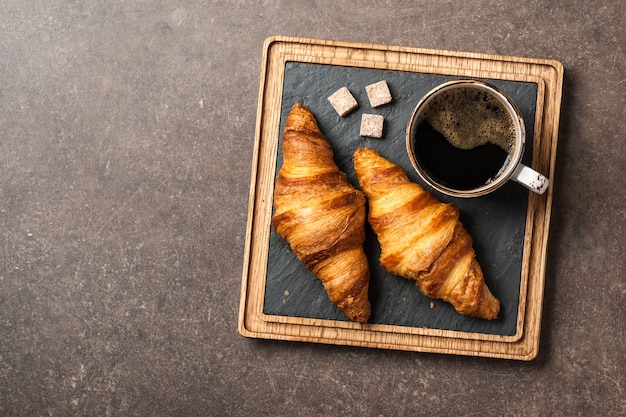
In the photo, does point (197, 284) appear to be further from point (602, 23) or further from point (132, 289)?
point (602, 23)

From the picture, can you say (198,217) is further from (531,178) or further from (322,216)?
(531,178)

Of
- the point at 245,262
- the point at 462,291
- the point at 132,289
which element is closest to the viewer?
the point at 462,291

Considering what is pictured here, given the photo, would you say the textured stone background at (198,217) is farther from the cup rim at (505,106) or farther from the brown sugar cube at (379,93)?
the cup rim at (505,106)

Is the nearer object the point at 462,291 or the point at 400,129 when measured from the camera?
the point at 462,291

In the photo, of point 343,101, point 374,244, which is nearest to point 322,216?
point 374,244

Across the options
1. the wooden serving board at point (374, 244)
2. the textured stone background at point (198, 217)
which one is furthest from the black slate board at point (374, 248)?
the textured stone background at point (198, 217)

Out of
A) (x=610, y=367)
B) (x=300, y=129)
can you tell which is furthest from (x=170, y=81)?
(x=610, y=367)

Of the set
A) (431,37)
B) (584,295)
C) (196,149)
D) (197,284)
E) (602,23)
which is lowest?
(197,284)
